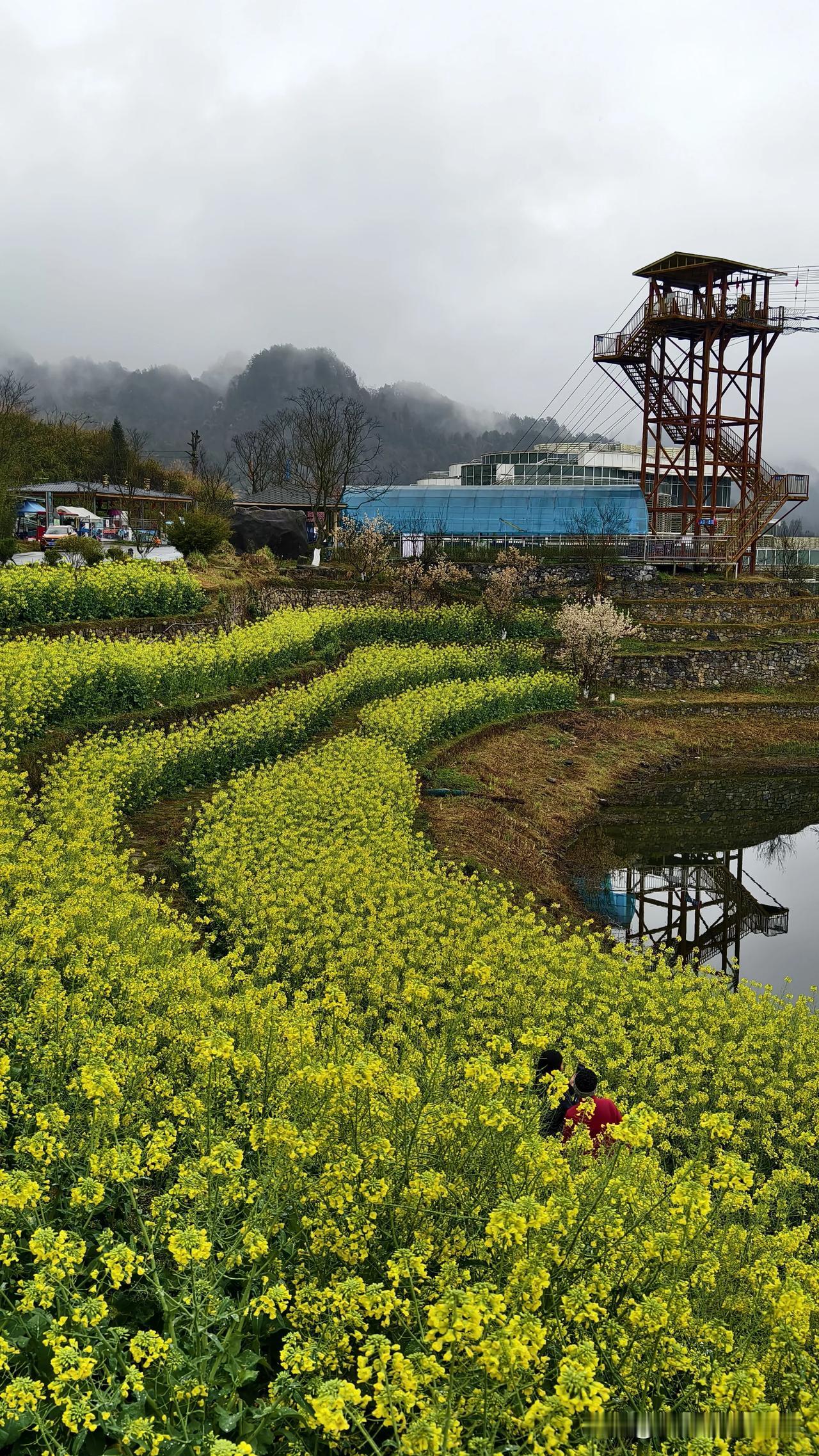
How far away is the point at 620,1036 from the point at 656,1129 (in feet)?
3.86

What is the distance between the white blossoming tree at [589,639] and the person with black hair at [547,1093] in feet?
66.6

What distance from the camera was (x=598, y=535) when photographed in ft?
118

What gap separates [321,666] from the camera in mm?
22359

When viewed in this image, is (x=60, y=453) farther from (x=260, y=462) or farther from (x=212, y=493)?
(x=260, y=462)

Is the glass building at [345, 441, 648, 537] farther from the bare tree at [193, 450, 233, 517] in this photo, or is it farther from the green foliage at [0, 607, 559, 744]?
the green foliage at [0, 607, 559, 744]

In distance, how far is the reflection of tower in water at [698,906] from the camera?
13.8 m

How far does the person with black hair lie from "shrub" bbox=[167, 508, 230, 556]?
23.7 meters

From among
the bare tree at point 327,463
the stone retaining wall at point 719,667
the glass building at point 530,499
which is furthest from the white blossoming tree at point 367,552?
the stone retaining wall at point 719,667

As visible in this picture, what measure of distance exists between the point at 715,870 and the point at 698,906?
74.8 inches

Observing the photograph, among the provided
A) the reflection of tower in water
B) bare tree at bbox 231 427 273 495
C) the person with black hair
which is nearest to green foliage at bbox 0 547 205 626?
the reflection of tower in water

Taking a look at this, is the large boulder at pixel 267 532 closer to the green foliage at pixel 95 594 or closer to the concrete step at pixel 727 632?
the concrete step at pixel 727 632

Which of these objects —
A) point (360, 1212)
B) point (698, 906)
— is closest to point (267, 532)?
point (698, 906)

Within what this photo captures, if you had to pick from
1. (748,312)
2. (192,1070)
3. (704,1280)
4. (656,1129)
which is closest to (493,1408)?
(704,1280)

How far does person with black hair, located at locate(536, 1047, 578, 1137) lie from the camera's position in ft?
19.5
